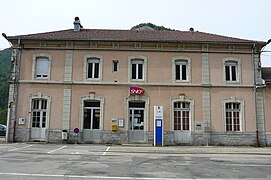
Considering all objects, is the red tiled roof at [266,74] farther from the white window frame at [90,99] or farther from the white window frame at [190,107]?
the white window frame at [90,99]

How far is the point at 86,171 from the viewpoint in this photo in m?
8.16

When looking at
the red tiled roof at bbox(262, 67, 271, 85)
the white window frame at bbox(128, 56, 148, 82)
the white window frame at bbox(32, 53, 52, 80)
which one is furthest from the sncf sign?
the red tiled roof at bbox(262, 67, 271, 85)

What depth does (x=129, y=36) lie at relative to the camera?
1922 centimetres

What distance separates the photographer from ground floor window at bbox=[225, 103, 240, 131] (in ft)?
58.0

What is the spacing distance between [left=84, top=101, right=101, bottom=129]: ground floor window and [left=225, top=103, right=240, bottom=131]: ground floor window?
338 inches

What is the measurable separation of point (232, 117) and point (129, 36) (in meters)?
9.06

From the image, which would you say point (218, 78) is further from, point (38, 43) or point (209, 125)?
point (38, 43)

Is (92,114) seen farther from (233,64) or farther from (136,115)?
(233,64)

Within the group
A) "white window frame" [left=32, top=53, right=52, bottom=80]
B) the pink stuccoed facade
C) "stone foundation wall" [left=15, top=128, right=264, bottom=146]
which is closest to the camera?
"stone foundation wall" [left=15, top=128, right=264, bottom=146]

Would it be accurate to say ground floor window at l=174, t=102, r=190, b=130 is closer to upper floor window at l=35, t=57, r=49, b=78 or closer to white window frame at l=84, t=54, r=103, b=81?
white window frame at l=84, t=54, r=103, b=81

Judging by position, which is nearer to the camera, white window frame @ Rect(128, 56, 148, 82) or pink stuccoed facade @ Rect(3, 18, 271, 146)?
pink stuccoed facade @ Rect(3, 18, 271, 146)

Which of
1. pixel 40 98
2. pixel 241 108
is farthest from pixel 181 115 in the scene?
pixel 40 98

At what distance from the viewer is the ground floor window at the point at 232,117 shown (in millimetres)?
17672

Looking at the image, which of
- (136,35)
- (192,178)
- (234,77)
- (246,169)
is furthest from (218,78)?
(192,178)
